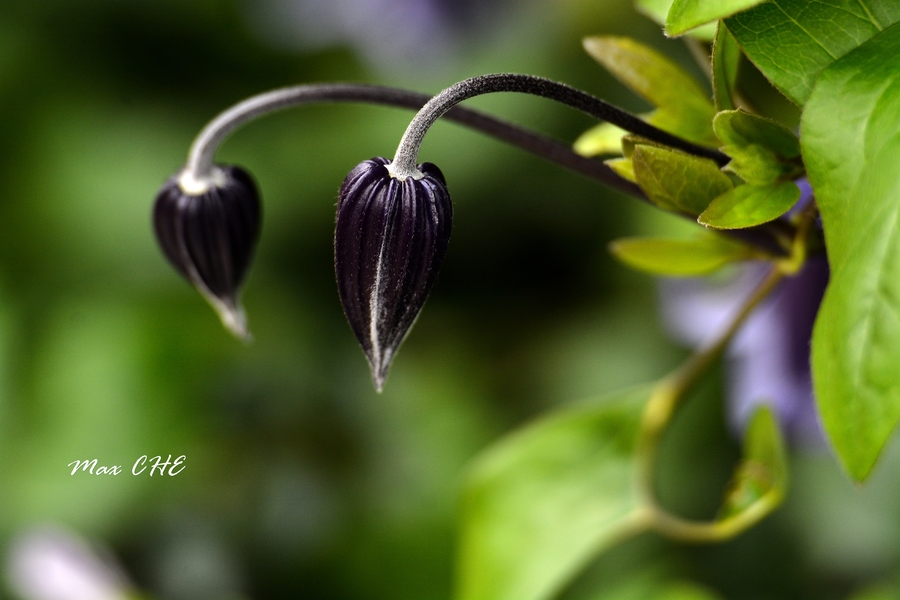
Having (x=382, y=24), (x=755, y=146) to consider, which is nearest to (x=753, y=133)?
(x=755, y=146)

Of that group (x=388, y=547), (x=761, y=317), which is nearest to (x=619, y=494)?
(x=761, y=317)

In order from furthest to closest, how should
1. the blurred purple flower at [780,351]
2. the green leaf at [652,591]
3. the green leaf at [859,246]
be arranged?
the green leaf at [652,591]
the blurred purple flower at [780,351]
the green leaf at [859,246]

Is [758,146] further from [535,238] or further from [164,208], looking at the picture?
[535,238]

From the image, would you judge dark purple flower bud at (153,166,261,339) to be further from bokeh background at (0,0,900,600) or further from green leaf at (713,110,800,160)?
bokeh background at (0,0,900,600)

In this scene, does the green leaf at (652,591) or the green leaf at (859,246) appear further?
the green leaf at (652,591)

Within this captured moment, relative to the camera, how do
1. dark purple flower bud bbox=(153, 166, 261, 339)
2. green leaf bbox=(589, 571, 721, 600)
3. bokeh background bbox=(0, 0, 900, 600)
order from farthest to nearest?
bokeh background bbox=(0, 0, 900, 600)
green leaf bbox=(589, 571, 721, 600)
dark purple flower bud bbox=(153, 166, 261, 339)

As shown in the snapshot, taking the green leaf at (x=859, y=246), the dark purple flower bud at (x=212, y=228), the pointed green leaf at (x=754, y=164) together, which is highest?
the dark purple flower bud at (x=212, y=228)

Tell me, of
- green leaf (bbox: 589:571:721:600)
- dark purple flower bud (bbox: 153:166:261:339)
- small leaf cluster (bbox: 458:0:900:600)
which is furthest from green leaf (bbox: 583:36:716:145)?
green leaf (bbox: 589:571:721:600)

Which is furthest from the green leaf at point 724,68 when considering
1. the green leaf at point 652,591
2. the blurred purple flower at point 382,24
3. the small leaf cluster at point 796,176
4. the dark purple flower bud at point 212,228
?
the blurred purple flower at point 382,24

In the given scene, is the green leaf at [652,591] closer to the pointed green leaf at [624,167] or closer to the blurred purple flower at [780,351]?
the blurred purple flower at [780,351]
